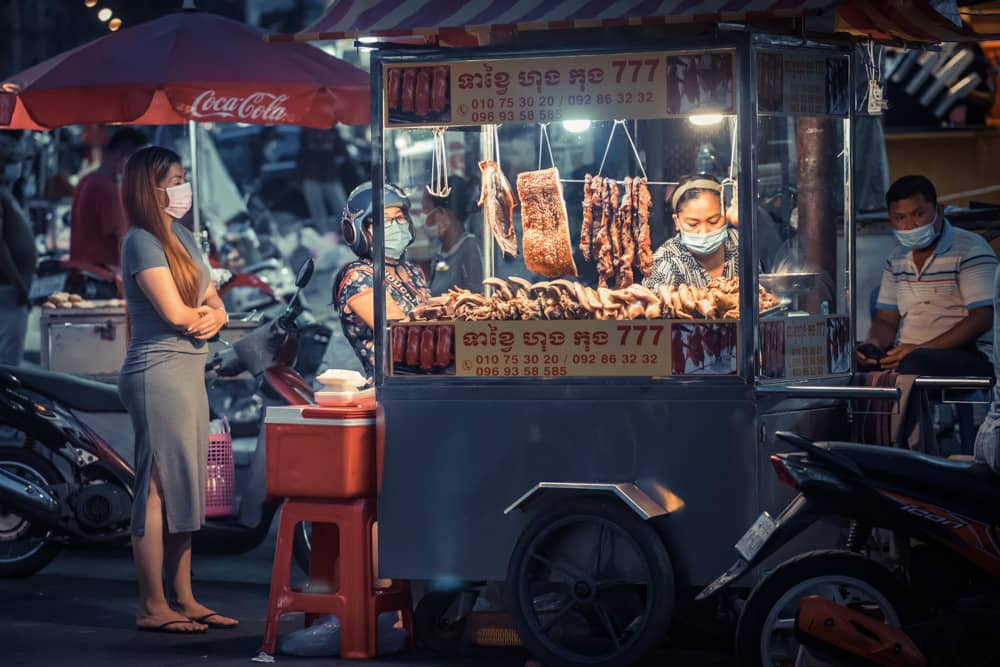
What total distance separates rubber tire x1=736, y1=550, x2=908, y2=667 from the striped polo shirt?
2.43 meters

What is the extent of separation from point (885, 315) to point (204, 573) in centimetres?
365

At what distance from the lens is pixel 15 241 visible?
1029cm

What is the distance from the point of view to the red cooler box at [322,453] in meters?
5.95

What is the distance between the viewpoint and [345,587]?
598 cm

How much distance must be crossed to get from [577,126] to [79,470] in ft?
10.1

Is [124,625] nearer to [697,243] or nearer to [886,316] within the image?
[697,243]

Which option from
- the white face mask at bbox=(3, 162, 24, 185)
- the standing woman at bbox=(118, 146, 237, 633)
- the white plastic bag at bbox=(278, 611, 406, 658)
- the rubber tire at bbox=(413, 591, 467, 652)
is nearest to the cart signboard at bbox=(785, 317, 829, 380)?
the rubber tire at bbox=(413, 591, 467, 652)

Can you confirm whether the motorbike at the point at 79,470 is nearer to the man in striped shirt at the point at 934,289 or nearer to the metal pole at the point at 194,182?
the metal pole at the point at 194,182

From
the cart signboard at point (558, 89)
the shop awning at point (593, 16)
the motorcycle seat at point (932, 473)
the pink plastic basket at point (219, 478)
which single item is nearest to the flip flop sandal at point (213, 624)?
the pink plastic basket at point (219, 478)

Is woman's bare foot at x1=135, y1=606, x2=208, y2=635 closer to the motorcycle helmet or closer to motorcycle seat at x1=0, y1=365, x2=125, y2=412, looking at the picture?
motorcycle seat at x1=0, y1=365, x2=125, y2=412

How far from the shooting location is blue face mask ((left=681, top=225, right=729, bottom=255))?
20.2 ft

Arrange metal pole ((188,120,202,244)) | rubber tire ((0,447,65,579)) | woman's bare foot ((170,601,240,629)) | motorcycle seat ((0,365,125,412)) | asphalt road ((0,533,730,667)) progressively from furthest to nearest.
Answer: metal pole ((188,120,202,244))
motorcycle seat ((0,365,125,412))
rubber tire ((0,447,65,579))
woman's bare foot ((170,601,240,629))
asphalt road ((0,533,730,667))

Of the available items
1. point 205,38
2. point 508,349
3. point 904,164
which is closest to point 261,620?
point 508,349

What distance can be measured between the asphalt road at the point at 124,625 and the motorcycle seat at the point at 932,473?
136 cm
